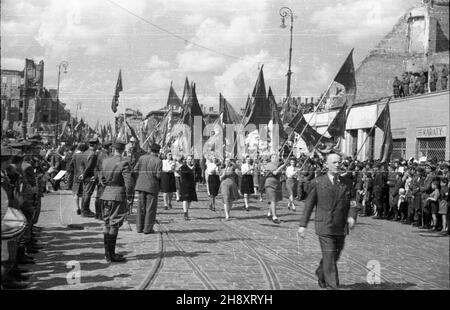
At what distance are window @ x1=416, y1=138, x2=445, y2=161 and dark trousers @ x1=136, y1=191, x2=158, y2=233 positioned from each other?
8.44 meters

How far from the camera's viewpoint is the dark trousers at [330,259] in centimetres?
584

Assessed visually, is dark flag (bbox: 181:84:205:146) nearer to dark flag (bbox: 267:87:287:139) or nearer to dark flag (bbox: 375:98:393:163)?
dark flag (bbox: 267:87:287:139)

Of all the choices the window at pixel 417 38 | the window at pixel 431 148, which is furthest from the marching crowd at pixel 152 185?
the window at pixel 417 38

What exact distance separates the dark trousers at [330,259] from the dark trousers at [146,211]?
452 cm

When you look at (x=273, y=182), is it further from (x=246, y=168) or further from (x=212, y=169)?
(x=212, y=169)

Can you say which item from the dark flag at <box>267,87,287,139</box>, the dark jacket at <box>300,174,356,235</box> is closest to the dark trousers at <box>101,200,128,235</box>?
the dark jacket at <box>300,174,356,235</box>

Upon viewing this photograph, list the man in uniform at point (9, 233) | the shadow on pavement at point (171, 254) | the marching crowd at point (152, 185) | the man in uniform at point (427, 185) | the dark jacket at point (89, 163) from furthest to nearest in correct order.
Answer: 1. the man in uniform at point (427, 185)
2. the dark jacket at point (89, 163)
3. the shadow on pavement at point (171, 254)
4. the marching crowd at point (152, 185)
5. the man in uniform at point (9, 233)

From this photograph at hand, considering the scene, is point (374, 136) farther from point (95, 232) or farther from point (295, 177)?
point (95, 232)

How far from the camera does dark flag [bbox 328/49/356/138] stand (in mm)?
7328

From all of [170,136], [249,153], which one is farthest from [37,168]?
[170,136]

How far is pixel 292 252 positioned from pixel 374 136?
39.9ft

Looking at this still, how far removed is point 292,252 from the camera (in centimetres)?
797

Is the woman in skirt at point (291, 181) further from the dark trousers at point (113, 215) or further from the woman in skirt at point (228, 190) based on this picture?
the dark trousers at point (113, 215)

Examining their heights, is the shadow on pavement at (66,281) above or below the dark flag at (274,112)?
below
